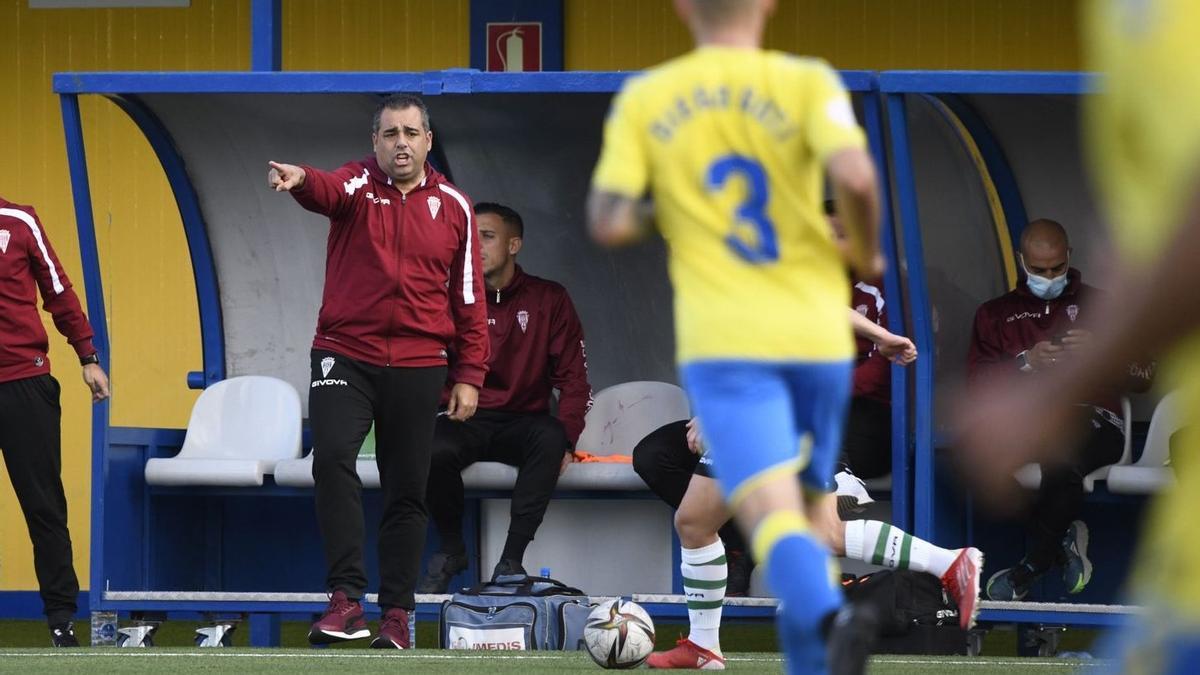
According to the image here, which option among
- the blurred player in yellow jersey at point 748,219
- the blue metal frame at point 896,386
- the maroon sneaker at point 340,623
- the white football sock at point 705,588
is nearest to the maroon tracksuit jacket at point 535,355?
the blue metal frame at point 896,386

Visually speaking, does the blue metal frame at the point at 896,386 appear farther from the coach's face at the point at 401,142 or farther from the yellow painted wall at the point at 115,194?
the yellow painted wall at the point at 115,194

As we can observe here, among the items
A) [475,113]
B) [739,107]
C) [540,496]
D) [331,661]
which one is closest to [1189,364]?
[739,107]

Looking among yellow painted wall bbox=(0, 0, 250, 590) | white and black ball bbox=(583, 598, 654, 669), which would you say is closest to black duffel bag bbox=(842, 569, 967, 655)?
white and black ball bbox=(583, 598, 654, 669)

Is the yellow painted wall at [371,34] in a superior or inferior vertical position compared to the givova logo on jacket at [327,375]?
superior

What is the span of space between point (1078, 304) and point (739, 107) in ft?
15.2

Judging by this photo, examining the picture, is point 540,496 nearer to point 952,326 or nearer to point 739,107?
point 952,326

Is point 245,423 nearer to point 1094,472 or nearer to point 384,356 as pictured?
point 384,356

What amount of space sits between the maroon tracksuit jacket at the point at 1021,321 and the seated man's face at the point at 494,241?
2057 millimetres

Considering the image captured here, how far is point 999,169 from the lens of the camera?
327 inches

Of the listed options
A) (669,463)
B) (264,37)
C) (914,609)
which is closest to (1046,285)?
(914,609)

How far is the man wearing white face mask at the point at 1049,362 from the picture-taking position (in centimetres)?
725

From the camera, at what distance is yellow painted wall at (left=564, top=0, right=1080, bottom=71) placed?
32.4ft

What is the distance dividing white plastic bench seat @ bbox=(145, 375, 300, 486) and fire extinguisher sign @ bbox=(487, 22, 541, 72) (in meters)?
2.51

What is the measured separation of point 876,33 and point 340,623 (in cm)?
502
